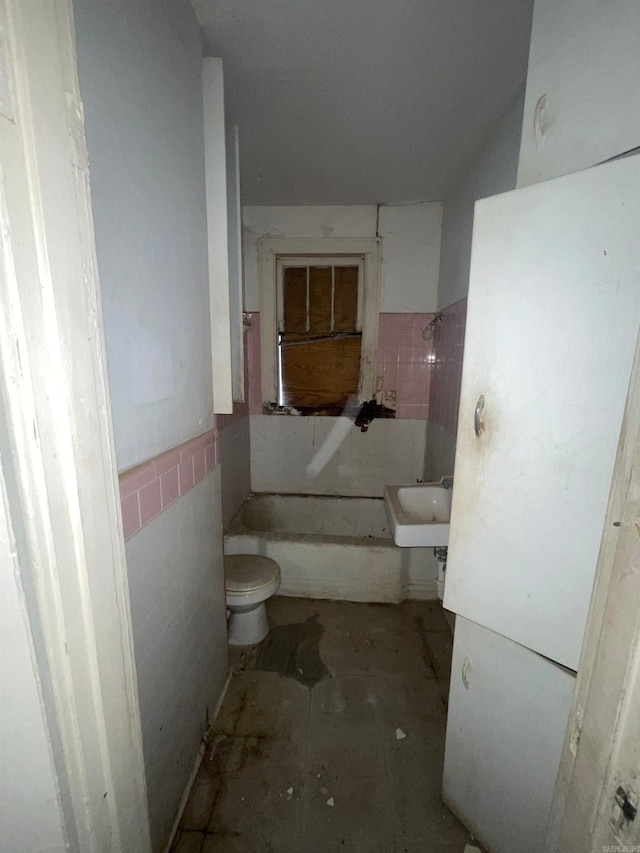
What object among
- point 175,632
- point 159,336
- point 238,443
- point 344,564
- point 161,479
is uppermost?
point 159,336

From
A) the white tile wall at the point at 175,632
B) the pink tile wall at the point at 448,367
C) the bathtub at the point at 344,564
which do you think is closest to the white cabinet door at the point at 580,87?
the pink tile wall at the point at 448,367

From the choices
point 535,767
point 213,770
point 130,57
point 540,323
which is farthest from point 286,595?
point 130,57

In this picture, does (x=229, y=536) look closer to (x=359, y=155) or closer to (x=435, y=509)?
(x=435, y=509)

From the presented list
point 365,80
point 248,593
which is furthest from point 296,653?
point 365,80

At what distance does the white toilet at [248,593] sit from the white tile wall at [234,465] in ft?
1.68

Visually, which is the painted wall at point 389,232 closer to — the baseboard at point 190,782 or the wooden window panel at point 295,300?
the wooden window panel at point 295,300

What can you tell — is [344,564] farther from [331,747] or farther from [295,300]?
[295,300]

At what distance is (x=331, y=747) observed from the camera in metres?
1.40

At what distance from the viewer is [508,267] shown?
0.81 m

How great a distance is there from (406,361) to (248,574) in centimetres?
193

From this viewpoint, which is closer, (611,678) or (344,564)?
(611,678)

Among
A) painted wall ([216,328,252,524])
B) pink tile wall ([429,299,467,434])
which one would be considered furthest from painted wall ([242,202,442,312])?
painted wall ([216,328,252,524])

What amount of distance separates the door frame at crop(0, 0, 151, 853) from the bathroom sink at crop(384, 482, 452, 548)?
1.15m

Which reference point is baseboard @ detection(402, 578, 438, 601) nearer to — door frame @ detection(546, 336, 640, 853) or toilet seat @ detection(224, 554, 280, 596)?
toilet seat @ detection(224, 554, 280, 596)
